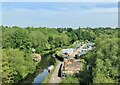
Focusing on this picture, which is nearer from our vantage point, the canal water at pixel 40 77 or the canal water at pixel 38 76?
the canal water at pixel 38 76

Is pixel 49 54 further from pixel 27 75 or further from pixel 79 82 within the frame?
pixel 79 82

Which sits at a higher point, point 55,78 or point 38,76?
point 55,78

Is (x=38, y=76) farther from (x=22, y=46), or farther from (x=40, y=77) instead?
(x=22, y=46)

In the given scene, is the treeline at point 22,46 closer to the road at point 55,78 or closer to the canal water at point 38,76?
the canal water at point 38,76

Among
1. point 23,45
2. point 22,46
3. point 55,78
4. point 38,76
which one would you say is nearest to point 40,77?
point 38,76

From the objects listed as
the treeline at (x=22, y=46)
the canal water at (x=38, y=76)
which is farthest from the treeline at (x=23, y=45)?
the canal water at (x=38, y=76)

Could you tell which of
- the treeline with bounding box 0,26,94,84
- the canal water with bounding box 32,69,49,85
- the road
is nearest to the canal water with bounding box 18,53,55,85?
the canal water with bounding box 32,69,49,85

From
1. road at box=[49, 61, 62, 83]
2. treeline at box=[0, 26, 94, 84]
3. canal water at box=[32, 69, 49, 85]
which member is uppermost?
treeline at box=[0, 26, 94, 84]

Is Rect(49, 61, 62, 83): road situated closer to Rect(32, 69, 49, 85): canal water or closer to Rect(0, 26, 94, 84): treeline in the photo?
Rect(32, 69, 49, 85): canal water
